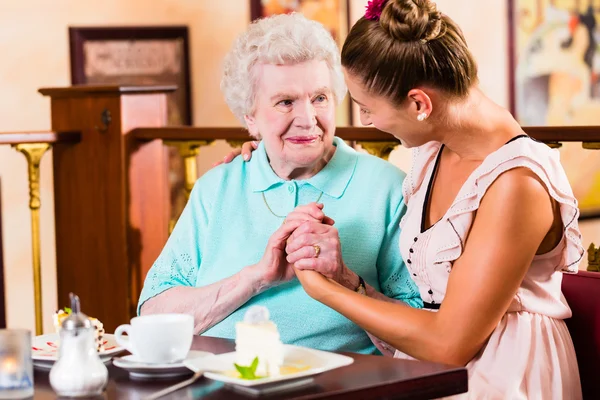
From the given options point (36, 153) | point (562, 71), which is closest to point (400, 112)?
point (36, 153)

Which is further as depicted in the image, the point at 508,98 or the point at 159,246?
the point at 508,98

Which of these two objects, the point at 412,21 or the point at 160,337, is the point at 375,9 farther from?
the point at 160,337

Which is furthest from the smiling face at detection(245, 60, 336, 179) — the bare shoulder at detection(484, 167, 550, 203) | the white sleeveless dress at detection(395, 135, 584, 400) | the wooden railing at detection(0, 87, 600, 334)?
the wooden railing at detection(0, 87, 600, 334)

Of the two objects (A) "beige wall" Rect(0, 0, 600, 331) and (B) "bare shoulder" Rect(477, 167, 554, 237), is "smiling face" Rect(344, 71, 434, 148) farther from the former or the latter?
(A) "beige wall" Rect(0, 0, 600, 331)

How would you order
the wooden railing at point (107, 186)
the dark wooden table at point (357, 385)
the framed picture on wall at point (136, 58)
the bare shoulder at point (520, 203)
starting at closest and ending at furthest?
1. the dark wooden table at point (357, 385)
2. the bare shoulder at point (520, 203)
3. the wooden railing at point (107, 186)
4. the framed picture on wall at point (136, 58)

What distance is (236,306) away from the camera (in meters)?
2.37

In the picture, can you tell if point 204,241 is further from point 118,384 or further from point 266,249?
point 118,384

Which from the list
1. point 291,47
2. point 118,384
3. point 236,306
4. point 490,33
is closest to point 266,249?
point 236,306

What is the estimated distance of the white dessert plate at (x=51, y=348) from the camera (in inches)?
72.7

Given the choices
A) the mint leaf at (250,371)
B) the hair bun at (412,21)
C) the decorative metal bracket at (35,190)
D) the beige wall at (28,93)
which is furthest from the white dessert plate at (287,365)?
the beige wall at (28,93)

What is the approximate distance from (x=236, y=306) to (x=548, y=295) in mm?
716

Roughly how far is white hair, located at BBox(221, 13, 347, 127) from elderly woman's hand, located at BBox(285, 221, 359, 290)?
0.42 metres

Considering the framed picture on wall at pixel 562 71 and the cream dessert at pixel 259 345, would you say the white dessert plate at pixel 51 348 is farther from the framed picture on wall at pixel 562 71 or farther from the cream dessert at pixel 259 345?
the framed picture on wall at pixel 562 71

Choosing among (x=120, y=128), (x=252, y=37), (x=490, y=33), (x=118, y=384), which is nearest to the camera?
(x=118, y=384)
